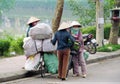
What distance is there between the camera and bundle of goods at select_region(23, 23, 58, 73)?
1225 cm

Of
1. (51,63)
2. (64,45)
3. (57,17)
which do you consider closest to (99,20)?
(57,17)

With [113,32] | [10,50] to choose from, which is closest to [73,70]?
[10,50]

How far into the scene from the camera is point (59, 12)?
52.2 feet

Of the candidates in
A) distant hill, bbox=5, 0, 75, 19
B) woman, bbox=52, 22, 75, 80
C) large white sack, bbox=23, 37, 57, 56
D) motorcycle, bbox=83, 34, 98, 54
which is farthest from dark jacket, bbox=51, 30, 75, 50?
distant hill, bbox=5, 0, 75, 19

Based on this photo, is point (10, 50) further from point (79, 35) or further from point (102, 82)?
point (102, 82)

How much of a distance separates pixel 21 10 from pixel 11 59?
35161mm

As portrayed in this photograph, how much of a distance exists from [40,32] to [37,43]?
346 millimetres

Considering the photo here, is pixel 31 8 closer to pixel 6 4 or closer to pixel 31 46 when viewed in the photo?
pixel 6 4

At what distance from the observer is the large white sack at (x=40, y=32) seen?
12336 millimetres

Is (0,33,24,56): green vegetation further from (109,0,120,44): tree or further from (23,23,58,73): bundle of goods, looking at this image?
(109,0,120,44): tree

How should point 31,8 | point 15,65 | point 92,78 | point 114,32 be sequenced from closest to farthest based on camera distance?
point 92,78 < point 15,65 < point 114,32 < point 31,8

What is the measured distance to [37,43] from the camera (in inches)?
485

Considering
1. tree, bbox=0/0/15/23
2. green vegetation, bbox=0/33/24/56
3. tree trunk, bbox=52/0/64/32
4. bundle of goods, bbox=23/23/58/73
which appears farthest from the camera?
tree, bbox=0/0/15/23

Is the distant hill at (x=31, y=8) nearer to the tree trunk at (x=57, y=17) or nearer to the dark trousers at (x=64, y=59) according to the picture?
the tree trunk at (x=57, y=17)
